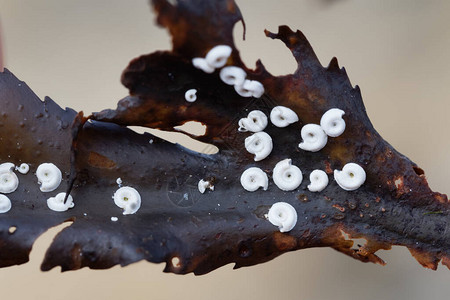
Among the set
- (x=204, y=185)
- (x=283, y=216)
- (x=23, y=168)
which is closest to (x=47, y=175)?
(x=23, y=168)

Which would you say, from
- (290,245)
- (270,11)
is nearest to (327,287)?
(290,245)

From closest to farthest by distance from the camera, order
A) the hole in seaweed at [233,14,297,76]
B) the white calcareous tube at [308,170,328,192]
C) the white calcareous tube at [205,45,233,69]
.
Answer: the white calcareous tube at [205,45,233,69] → the white calcareous tube at [308,170,328,192] → the hole in seaweed at [233,14,297,76]

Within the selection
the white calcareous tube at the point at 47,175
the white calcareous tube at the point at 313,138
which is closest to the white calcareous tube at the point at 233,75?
the white calcareous tube at the point at 313,138

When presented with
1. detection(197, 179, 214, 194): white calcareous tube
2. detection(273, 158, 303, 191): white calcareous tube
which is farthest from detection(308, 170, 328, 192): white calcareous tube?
detection(197, 179, 214, 194): white calcareous tube

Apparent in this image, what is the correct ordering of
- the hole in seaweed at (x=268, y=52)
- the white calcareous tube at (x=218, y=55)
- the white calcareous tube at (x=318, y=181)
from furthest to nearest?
the hole in seaweed at (x=268, y=52)
the white calcareous tube at (x=318, y=181)
the white calcareous tube at (x=218, y=55)

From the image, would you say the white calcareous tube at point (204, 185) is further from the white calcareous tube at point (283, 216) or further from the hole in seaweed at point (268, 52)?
the hole in seaweed at point (268, 52)

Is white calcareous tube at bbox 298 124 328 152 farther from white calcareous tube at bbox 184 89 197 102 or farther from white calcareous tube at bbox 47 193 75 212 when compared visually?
white calcareous tube at bbox 47 193 75 212
